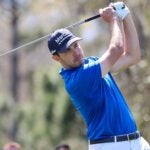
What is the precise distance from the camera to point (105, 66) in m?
6.70

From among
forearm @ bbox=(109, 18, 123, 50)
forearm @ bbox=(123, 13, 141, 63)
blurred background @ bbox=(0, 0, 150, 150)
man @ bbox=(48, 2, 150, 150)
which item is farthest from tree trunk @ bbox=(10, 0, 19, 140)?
man @ bbox=(48, 2, 150, 150)

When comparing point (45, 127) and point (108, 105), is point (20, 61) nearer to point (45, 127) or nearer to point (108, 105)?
point (45, 127)

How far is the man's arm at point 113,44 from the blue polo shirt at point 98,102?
0.05 m

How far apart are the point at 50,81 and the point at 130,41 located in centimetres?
1255

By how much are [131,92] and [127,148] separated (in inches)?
260

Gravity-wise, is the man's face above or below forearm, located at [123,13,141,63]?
below

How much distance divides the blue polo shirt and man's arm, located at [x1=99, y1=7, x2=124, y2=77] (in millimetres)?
54

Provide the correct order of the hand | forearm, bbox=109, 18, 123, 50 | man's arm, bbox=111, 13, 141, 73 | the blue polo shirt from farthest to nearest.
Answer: man's arm, bbox=111, 13, 141, 73 → the hand → forearm, bbox=109, 18, 123, 50 → the blue polo shirt

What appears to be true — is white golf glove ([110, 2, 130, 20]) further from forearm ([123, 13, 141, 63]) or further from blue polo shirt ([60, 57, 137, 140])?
blue polo shirt ([60, 57, 137, 140])

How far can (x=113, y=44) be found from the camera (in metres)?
6.80

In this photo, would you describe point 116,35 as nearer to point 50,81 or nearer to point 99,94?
point 99,94

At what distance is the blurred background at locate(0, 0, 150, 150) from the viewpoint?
13211 mm

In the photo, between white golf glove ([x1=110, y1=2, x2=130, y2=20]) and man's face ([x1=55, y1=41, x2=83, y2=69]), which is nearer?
man's face ([x1=55, y1=41, x2=83, y2=69])

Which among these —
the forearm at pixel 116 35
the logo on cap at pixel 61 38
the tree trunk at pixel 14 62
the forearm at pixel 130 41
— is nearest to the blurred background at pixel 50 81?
the tree trunk at pixel 14 62
